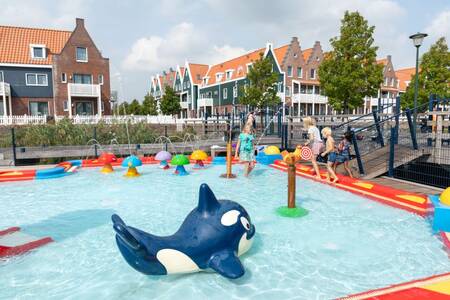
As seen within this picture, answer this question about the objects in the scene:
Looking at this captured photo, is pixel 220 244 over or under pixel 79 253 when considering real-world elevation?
over

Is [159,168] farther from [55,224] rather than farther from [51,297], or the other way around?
[51,297]

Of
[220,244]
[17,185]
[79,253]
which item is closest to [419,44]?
[220,244]

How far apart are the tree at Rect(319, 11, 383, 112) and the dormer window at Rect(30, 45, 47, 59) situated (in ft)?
88.5

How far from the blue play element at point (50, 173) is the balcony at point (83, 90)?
22.6 meters

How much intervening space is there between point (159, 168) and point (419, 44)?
11.2 meters

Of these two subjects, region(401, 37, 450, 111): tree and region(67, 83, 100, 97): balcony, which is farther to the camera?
region(67, 83, 100, 97): balcony

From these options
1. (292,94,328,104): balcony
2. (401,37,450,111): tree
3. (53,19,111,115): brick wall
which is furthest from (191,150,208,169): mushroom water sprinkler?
(292,94,328,104): balcony

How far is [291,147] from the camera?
14.8 meters

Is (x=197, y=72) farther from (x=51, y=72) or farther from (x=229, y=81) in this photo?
(x=51, y=72)

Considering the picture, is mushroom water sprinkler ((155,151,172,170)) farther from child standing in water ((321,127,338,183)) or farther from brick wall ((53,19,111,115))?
brick wall ((53,19,111,115))

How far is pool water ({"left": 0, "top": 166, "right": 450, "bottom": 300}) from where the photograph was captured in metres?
3.51

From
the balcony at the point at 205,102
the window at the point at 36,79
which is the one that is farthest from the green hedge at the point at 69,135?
the balcony at the point at 205,102

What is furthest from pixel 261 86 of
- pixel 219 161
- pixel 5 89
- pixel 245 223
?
pixel 245 223

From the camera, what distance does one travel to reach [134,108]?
69.9m
